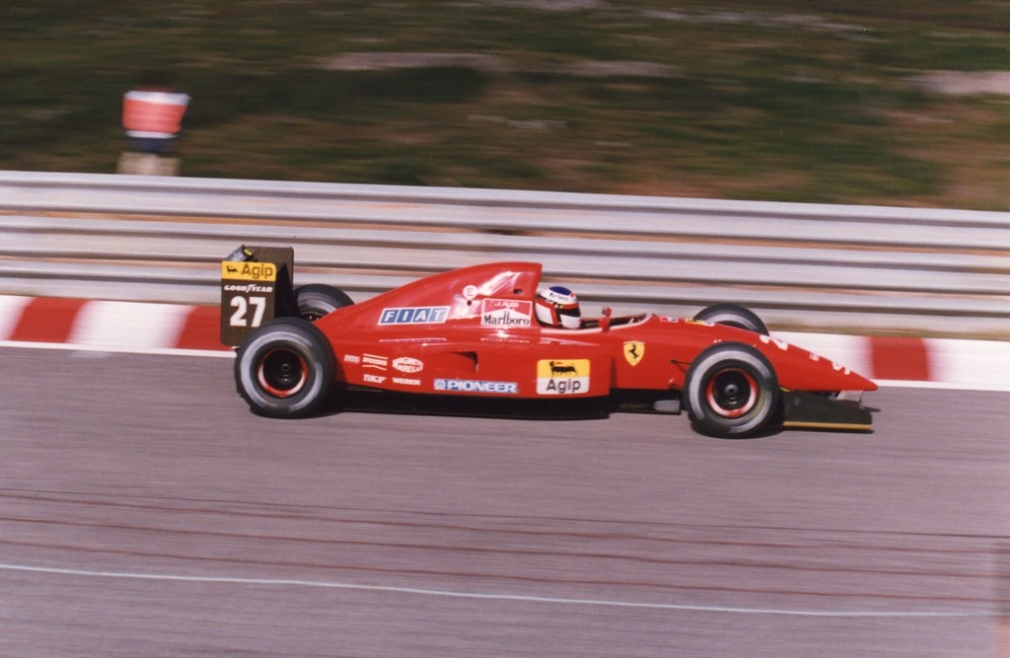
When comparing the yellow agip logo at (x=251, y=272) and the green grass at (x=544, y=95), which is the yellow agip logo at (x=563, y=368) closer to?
the yellow agip logo at (x=251, y=272)

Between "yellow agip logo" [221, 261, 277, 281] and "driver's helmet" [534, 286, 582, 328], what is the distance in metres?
1.52

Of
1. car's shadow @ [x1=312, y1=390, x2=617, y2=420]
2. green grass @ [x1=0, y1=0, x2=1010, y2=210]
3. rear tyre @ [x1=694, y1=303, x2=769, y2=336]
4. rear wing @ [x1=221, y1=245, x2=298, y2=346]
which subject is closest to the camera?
car's shadow @ [x1=312, y1=390, x2=617, y2=420]

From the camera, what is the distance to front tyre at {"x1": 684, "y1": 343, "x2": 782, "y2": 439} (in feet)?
22.1

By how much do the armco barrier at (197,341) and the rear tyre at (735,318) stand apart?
29.8 inches

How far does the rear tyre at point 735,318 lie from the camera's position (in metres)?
7.64

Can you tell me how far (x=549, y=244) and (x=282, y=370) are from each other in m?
2.21

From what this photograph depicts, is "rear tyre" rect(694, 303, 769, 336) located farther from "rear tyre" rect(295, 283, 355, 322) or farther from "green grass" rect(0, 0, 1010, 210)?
"green grass" rect(0, 0, 1010, 210)

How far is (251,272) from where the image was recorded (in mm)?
7301

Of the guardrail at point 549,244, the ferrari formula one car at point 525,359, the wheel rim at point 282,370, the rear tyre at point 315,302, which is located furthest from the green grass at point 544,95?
the wheel rim at point 282,370

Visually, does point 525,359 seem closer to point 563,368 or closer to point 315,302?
point 563,368

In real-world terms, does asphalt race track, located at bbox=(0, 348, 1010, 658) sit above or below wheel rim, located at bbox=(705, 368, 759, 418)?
below

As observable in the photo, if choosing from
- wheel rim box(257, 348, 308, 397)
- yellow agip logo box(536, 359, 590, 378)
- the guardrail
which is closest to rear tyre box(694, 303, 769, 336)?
the guardrail

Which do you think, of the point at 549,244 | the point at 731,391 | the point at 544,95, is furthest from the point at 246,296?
the point at 544,95

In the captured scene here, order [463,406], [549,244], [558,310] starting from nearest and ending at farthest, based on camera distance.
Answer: [558,310]
[463,406]
[549,244]
